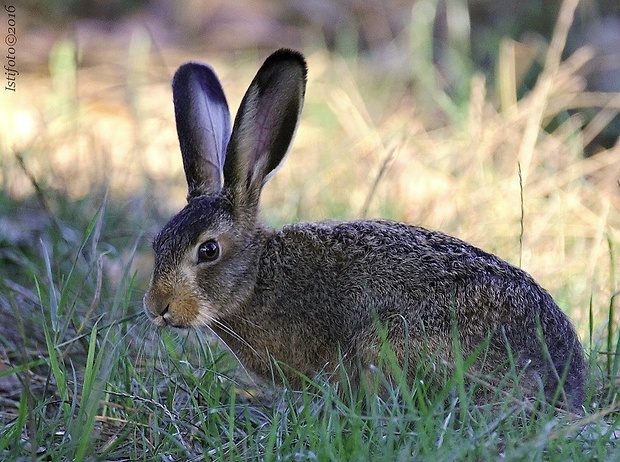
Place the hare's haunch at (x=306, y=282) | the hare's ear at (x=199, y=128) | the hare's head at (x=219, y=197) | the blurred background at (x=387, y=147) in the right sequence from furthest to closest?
the blurred background at (x=387, y=147), the hare's ear at (x=199, y=128), the hare's head at (x=219, y=197), the hare's haunch at (x=306, y=282)

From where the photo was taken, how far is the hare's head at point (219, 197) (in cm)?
378

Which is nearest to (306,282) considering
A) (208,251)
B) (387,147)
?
(208,251)

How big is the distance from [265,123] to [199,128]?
0.39m

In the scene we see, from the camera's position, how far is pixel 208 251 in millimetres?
3918

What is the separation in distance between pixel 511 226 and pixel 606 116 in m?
2.04

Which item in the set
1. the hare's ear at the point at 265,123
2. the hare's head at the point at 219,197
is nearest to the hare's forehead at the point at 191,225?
the hare's head at the point at 219,197

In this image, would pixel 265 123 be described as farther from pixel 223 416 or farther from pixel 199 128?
pixel 223 416

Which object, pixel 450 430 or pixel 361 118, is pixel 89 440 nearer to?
pixel 450 430

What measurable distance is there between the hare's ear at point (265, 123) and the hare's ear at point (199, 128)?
0.20m

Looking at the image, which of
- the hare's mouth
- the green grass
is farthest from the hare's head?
the green grass

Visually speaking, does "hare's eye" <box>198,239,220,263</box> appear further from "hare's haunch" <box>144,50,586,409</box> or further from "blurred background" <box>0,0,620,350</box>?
"blurred background" <box>0,0,620,350</box>

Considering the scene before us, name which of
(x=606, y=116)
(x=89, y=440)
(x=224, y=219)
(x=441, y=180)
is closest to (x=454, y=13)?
(x=606, y=116)

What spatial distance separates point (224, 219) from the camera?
13.1 ft

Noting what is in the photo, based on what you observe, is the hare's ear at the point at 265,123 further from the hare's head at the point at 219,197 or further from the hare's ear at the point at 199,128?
the hare's ear at the point at 199,128
